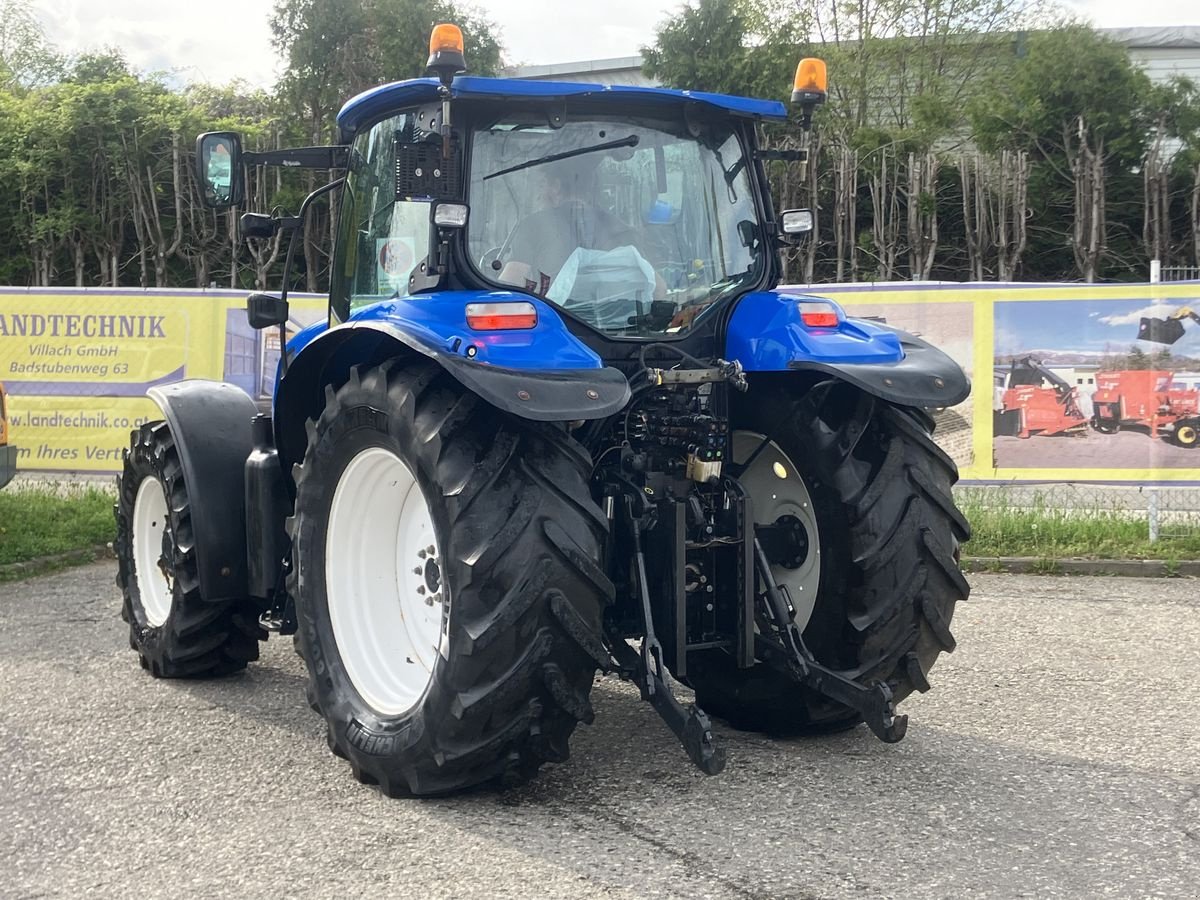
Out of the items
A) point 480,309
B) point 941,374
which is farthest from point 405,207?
point 941,374

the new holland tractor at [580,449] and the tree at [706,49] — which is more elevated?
the tree at [706,49]

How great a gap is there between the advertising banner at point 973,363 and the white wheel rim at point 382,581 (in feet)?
17.6

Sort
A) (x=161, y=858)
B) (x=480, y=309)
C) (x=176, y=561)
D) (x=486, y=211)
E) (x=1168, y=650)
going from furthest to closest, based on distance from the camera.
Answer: (x=1168, y=650) → (x=176, y=561) → (x=486, y=211) → (x=480, y=309) → (x=161, y=858)

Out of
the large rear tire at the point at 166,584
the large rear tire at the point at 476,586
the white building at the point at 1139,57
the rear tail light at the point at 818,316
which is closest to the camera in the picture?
the large rear tire at the point at 476,586

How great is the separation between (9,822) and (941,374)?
10.8 feet

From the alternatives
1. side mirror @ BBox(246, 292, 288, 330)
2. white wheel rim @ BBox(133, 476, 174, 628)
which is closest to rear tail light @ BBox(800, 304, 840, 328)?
side mirror @ BBox(246, 292, 288, 330)

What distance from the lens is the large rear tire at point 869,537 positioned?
4570 mm

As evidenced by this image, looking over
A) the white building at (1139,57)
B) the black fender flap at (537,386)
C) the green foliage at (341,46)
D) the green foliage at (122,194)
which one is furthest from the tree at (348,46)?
the black fender flap at (537,386)

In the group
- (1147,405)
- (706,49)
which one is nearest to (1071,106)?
(706,49)

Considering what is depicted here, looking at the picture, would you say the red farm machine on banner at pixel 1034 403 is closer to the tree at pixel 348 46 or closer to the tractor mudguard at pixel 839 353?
the tractor mudguard at pixel 839 353

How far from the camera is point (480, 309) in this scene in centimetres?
397

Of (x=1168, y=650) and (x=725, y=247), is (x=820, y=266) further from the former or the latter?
(x=725, y=247)

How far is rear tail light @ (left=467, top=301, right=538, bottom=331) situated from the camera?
13.0 feet

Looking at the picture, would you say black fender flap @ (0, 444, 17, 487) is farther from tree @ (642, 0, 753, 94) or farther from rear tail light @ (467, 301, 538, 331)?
tree @ (642, 0, 753, 94)
